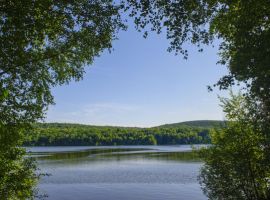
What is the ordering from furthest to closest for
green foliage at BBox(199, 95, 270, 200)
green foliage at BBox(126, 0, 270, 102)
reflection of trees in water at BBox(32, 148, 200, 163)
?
reflection of trees in water at BBox(32, 148, 200, 163)
green foliage at BBox(199, 95, 270, 200)
green foliage at BBox(126, 0, 270, 102)

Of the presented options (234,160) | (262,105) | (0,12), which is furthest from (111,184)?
(0,12)

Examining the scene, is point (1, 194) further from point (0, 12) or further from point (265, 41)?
point (265, 41)

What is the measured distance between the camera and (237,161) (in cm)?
2573

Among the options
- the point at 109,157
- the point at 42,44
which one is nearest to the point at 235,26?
the point at 42,44

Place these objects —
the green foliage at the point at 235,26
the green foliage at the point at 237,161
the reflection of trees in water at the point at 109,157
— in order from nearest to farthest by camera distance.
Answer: the green foliage at the point at 235,26
the green foliage at the point at 237,161
the reflection of trees in water at the point at 109,157

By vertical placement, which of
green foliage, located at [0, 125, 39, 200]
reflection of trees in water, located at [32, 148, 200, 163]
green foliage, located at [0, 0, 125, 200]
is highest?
green foliage, located at [0, 0, 125, 200]

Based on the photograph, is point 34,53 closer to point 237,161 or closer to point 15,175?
point 15,175

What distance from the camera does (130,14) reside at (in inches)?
612

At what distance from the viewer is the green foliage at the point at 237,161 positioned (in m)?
25.4

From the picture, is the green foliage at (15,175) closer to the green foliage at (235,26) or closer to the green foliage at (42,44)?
the green foliage at (42,44)

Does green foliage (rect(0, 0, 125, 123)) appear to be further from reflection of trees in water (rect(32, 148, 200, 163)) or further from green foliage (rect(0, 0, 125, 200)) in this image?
reflection of trees in water (rect(32, 148, 200, 163))

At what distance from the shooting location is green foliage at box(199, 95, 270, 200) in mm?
25391

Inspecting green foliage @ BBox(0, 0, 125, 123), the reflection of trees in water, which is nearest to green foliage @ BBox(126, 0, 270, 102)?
green foliage @ BBox(0, 0, 125, 123)

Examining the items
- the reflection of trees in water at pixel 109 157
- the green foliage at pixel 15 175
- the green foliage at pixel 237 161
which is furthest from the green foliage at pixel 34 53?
the reflection of trees in water at pixel 109 157
